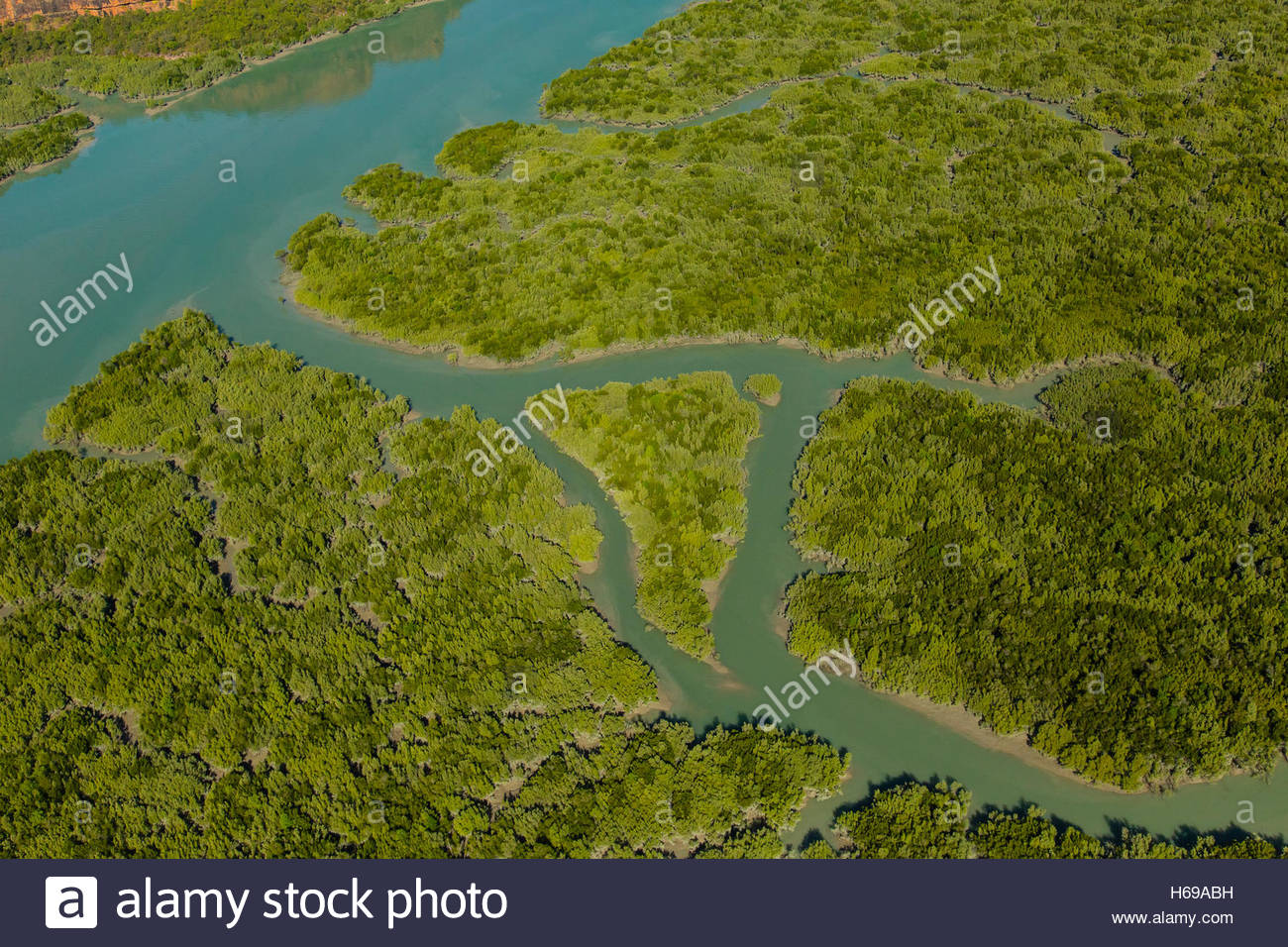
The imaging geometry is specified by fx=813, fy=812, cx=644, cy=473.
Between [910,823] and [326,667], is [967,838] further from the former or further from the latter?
[326,667]

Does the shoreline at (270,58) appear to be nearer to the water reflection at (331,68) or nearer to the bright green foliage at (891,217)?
the water reflection at (331,68)

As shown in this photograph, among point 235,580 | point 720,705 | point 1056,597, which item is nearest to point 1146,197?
point 1056,597

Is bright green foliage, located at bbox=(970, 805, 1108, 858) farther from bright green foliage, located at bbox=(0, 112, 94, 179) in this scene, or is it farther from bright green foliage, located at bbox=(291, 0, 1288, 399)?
bright green foliage, located at bbox=(0, 112, 94, 179)

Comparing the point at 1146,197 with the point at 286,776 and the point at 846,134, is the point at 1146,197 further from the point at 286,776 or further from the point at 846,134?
the point at 286,776

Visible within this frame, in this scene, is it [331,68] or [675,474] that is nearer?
[675,474]

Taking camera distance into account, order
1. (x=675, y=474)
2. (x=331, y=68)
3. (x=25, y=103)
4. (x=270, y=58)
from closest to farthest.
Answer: (x=675, y=474) < (x=25, y=103) < (x=331, y=68) < (x=270, y=58)

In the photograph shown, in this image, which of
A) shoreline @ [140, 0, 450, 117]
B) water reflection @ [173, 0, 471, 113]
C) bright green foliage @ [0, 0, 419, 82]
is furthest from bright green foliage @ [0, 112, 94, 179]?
water reflection @ [173, 0, 471, 113]

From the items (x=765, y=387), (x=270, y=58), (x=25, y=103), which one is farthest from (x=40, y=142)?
(x=765, y=387)

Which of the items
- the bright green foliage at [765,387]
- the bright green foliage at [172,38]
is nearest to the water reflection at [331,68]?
the bright green foliage at [172,38]
